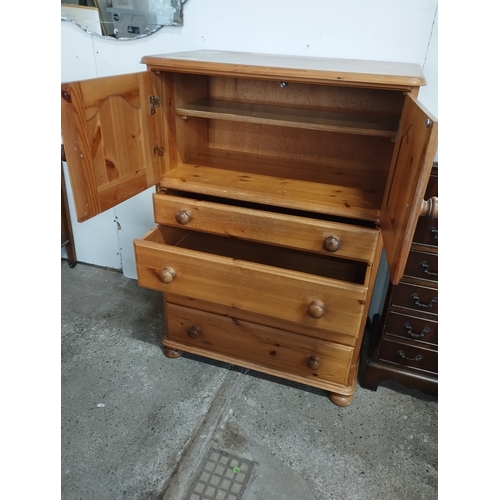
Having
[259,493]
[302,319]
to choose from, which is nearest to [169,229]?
[302,319]

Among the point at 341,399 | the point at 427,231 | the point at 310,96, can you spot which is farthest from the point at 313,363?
the point at 310,96

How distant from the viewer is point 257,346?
1519 mm

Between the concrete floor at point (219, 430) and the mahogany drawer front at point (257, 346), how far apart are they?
103mm

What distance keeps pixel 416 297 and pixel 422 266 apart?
4.7 inches

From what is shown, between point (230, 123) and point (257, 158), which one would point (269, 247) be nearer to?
point (257, 158)

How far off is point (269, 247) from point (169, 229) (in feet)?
1.34

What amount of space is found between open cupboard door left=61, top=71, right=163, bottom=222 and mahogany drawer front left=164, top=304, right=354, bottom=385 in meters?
0.57

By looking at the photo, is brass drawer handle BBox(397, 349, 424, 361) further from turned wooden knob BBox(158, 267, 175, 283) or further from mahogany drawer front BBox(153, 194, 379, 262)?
turned wooden knob BBox(158, 267, 175, 283)

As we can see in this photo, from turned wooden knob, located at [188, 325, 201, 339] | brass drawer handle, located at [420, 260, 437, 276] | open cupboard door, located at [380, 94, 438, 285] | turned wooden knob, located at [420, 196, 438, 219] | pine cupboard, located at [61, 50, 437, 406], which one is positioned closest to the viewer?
open cupboard door, located at [380, 94, 438, 285]

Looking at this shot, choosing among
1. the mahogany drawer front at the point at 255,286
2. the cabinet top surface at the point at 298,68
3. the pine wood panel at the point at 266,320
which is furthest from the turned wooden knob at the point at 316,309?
the cabinet top surface at the point at 298,68

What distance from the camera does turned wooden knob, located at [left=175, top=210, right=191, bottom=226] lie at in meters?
1.37

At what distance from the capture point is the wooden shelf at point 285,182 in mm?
1290

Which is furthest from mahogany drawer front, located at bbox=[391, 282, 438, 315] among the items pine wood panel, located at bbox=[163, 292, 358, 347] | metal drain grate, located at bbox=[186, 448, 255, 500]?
metal drain grate, located at bbox=[186, 448, 255, 500]

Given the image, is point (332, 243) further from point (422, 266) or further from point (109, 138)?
point (109, 138)
